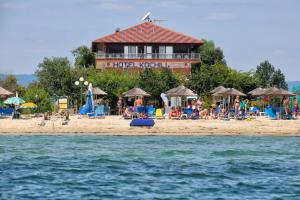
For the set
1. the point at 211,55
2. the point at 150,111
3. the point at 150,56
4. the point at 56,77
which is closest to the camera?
the point at 150,111

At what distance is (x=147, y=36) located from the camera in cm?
6762

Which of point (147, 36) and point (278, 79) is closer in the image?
point (147, 36)

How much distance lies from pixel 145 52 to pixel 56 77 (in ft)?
41.2

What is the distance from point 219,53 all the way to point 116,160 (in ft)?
176

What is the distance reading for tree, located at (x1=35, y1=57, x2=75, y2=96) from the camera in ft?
165

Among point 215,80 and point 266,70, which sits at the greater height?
point 266,70

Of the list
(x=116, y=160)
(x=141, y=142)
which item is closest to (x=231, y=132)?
(x=141, y=142)

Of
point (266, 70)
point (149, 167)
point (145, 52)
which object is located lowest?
point (149, 167)

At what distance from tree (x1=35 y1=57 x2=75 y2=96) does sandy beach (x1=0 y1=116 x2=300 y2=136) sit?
15596 millimetres

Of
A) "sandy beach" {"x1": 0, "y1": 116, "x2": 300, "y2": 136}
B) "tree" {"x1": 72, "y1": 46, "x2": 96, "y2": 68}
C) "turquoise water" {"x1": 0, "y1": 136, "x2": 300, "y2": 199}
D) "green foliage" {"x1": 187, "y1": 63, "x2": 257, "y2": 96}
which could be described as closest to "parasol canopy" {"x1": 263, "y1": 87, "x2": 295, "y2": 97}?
"sandy beach" {"x1": 0, "y1": 116, "x2": 300, "y2": 136}

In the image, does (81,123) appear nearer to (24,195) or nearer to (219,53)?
(24,195)

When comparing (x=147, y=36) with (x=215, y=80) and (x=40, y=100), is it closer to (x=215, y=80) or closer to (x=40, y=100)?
(x=215, y=80)

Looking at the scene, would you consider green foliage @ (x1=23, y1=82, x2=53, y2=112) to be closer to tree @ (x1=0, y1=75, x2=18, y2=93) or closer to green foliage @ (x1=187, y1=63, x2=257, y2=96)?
green foliage @ (x1=187, y1=63, x2=257, y2=96)

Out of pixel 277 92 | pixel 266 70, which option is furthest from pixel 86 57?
pixel 277 92
